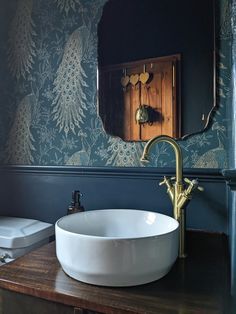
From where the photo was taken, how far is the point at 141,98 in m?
1.10

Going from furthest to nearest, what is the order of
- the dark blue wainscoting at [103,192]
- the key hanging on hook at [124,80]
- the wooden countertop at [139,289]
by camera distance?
the key hanging on hook at [124,80] < the dark blue wainscoting at [103,192] < the wooden countertop at [139,289]

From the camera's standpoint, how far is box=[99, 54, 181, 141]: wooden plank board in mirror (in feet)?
3.47

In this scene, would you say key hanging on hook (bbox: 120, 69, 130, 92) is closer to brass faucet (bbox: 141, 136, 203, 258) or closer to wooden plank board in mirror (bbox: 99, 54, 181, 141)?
wooden plank board in mirror (bbox: 99, 54, 181, 141)

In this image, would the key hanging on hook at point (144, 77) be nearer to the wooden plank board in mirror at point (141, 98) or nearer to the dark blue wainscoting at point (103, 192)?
the wooden plank board in mirror at point (141, 98)

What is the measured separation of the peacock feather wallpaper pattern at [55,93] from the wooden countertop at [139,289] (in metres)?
0.40

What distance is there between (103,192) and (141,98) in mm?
407

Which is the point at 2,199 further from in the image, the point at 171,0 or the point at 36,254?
the point at 171,0

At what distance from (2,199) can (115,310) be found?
975 mm

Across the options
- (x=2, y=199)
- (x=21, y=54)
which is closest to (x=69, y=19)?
(x=21, y=54)

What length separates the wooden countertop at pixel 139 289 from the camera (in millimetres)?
584

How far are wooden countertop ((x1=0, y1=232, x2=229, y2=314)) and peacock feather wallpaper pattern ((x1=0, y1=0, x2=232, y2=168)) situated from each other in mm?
405

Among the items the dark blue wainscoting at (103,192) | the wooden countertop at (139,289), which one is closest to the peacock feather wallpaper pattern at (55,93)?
the dark blue wainscoting at (103,192)

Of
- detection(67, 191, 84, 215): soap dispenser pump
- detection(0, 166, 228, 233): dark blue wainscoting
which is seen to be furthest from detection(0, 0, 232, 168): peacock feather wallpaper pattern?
detection(67, 191, 84, 215): soap dispenser pump

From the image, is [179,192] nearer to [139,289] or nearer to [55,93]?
[139,289]
